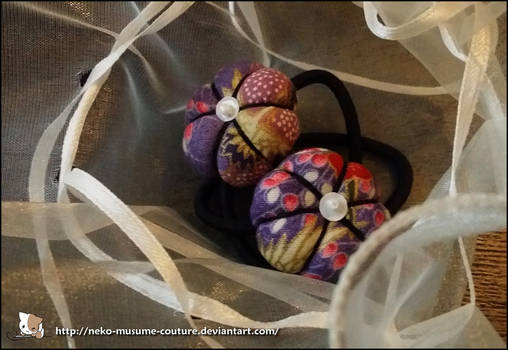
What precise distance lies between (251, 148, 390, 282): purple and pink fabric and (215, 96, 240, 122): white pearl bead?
0.23 ft

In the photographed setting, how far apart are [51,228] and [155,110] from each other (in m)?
0.22

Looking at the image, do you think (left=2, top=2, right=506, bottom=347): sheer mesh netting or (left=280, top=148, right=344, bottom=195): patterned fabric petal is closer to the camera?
(left=2, top=2, right=506, bottom=347): sheer mesh netting

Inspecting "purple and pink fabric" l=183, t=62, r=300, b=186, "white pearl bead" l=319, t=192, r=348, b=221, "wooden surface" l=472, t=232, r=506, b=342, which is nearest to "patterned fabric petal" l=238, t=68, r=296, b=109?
"purple and pink fabric" l=183, t=62, r=300, b=186

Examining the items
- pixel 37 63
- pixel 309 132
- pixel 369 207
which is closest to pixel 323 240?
pixel 369 207

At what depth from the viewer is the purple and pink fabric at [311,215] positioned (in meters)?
0.54

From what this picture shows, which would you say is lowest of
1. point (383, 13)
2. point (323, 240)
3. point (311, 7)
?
point (323, 240)

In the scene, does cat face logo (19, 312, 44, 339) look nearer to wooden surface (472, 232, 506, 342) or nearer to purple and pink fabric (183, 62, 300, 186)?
purple and pink fabric (183, 62, 300, 186)

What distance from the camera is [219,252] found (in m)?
0.60

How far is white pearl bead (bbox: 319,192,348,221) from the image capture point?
0.54 m

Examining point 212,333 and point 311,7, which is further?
point 311,7

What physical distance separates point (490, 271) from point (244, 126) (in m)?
0.27

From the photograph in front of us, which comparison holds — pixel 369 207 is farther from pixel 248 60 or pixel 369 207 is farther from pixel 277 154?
pixel 248 60

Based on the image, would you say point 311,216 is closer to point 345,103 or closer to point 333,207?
point 333,207

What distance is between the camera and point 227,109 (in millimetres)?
580
